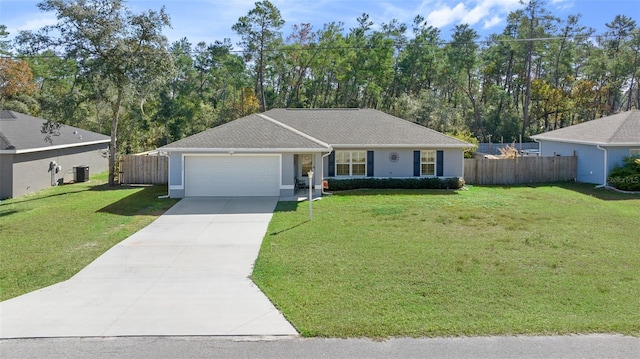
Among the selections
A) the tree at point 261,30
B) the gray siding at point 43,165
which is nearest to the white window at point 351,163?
the gray siding at point 43,165

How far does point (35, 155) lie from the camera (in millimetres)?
21109

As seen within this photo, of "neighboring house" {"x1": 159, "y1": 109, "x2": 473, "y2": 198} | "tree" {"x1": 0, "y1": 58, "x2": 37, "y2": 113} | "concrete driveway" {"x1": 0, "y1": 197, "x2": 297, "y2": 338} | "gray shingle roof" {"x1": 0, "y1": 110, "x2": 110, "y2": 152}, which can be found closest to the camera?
"concrete driveway" {"x1": 0, "y1": 197, "x2": 297, "y2": 338}

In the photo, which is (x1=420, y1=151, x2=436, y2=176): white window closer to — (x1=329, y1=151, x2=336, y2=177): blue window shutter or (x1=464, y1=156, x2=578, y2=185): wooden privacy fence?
(x1=464, y1=156, x2=578, y2=185): wooden privacy fence

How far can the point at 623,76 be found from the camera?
48.1m

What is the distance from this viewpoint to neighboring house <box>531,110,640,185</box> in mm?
21578

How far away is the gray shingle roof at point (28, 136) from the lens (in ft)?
64.3

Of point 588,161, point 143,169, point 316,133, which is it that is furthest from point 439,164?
point 143,169

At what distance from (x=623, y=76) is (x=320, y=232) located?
4826 centimetres

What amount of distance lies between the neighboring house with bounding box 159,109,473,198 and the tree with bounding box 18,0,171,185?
3.54m

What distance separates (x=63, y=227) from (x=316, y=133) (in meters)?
12.1

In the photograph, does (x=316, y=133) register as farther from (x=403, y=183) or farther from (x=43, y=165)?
(x=43, y=165)

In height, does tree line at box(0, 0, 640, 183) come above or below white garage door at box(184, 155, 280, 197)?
above

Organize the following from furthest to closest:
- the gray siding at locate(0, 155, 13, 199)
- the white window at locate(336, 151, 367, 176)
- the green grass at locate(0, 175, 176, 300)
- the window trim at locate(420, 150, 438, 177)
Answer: the window trim at locate(420, 150, 438, 177) < the white window at locate(336, 151, 367, 176) < the gray siding at locate(0, 155, 13, 199) < the green grass at locate(0, 175, 176, 300)

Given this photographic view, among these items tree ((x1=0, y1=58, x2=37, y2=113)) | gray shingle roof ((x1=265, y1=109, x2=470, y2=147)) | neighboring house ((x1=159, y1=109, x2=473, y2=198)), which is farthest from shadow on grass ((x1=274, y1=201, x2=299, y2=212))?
tree ((x1=0, y1=58, x2=37, y2=113))
